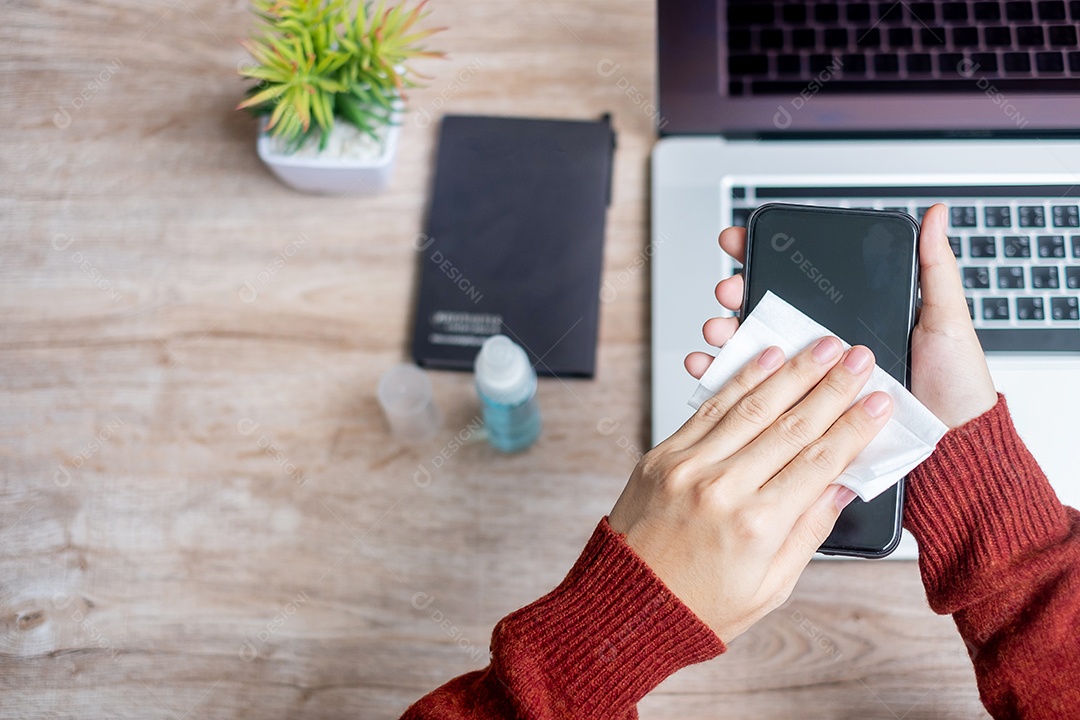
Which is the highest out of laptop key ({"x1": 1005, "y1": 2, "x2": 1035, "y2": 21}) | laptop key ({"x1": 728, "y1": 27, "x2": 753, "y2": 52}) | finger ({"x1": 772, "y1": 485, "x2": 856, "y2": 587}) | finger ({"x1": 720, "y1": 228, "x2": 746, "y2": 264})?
laptop key ({"x1": 1005, "y1": 2, "x2": 1035, "y2": 21})

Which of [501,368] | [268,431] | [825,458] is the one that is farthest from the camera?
[268,431]

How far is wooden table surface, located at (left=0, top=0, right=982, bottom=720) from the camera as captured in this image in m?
0.66

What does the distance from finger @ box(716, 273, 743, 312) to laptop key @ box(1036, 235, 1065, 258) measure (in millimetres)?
265

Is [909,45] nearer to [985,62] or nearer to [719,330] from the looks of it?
[985,62]

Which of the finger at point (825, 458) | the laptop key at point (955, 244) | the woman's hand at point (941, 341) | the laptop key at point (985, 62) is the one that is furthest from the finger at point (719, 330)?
the laptop key at point (985, 62)

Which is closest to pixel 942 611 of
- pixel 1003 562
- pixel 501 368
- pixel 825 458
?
pixel 1003 562

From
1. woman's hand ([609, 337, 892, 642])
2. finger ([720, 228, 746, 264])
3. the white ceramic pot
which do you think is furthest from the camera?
the white ceramic pot

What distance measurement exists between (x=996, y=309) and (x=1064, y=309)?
0.18 feet

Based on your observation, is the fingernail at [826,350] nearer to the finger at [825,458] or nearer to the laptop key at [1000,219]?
the finger at [825,458]

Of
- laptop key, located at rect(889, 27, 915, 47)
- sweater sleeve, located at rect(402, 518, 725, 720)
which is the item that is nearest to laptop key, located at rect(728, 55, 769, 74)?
laptop key, located at rect(889, 27, 915, 47)

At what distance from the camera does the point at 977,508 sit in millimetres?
581

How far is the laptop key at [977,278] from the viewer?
65 cm

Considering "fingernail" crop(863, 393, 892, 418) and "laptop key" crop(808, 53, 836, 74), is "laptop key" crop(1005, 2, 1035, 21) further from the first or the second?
"fingernail" crop(863, 393, 892, 418)

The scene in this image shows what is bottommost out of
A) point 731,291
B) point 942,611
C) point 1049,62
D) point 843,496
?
point 942,611
